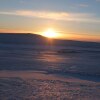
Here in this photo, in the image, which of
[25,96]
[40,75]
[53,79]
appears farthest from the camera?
[40,75]

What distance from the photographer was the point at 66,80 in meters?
16.0

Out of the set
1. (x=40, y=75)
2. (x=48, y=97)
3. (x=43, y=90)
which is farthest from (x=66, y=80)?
(x=48, y=97)

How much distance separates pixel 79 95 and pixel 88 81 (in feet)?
12.3

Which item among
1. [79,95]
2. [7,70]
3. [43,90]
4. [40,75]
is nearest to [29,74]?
[40,75]

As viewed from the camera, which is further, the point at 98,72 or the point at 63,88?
the point at 98,72

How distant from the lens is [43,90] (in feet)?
42.9

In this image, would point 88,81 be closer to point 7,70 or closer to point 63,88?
point 63,88

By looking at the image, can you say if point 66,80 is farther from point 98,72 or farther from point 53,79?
point 98,72

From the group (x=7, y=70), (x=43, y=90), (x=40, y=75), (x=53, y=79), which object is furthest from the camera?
(x=7, y=70)

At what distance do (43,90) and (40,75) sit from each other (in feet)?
13.5

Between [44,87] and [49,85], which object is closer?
[44,87]

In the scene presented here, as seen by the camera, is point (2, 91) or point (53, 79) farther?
point (53, 79)

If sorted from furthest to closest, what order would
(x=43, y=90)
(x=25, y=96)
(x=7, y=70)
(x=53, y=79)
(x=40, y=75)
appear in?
(x=7, y=70)
(x=40, y=75)
(x=53, y=79)
(x=43, y=90)
(x=25, y=96)

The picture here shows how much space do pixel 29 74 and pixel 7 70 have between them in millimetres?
1716
